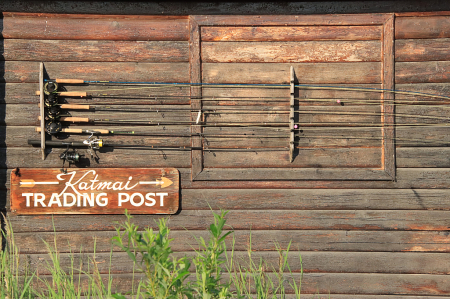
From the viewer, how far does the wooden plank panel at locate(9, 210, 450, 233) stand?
358 centimetres

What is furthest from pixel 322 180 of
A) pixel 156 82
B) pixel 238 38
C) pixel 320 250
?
pixel 156 82

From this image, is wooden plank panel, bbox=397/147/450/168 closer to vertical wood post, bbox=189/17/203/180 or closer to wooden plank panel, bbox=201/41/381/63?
wooden plank panel, bbox=201/41/381/63

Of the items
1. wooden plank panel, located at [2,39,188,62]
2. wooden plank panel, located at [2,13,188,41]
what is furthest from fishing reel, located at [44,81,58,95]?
wooden plank panel, located at [2,13,188,41]

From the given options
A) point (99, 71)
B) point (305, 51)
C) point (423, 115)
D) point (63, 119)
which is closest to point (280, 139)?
point (305, 51)

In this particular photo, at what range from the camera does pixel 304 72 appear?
3650 mm

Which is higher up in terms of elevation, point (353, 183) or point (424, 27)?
point (424, 27)

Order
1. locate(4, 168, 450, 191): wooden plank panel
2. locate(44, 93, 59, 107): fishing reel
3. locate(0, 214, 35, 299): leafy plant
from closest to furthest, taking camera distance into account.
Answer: locate(0, 214, 35, 299): leafy plant < locate(44, 93, 59, 107): fishing reel < locate(4, 168, 450, 191): wooden plank panel

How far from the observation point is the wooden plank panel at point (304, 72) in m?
3.65

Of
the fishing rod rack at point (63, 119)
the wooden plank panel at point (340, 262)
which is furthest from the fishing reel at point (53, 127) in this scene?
the wooden plank panel at point (340, 262)

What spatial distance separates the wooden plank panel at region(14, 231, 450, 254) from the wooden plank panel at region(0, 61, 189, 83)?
161cm

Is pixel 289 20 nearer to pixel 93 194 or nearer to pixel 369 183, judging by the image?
pixel 369 183

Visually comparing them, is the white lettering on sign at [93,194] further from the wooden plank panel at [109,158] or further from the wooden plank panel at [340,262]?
the wooden plank panel at [340,262]

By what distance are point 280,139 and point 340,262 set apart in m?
1.41

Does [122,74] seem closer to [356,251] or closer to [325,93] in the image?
[325,93]
